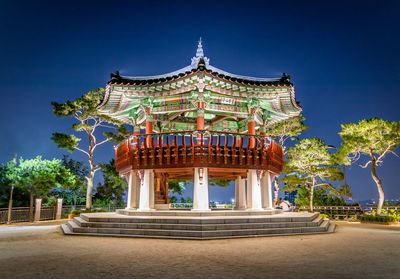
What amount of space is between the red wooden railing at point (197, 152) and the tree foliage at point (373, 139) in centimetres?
1229

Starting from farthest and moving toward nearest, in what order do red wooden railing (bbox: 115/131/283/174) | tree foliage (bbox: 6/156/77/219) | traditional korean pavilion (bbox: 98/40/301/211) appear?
tree foliage (bbox: 6/156/77/219) → traditional korean pavilion (bbox: 98/40/301/211) → red wooden railing (bbox: 115/131/283/174)

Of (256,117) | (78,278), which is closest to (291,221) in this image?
(256,117)

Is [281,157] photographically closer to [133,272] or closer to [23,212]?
[133,272]

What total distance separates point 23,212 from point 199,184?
16886 mm

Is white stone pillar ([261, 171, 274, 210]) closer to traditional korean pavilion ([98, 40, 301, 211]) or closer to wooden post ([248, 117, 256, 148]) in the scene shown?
traditional korean pavilion ([98, 40, 301, 211])

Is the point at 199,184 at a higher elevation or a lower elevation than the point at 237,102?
lower

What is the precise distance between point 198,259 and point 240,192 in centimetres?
1214

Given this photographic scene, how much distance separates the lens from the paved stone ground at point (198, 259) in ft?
21.1

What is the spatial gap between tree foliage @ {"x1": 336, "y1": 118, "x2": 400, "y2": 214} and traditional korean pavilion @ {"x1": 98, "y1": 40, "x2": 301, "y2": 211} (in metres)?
9.38

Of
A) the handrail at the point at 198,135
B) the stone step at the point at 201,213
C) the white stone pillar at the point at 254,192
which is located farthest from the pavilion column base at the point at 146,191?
the white stone pillar at the point at 254,192

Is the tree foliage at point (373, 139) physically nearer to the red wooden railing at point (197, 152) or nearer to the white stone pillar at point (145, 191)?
the red wooden railing at point (197, 152)

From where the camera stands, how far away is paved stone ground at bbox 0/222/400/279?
6.45 metres

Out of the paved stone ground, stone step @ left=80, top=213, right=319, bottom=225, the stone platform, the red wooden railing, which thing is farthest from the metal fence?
the paved stone ground

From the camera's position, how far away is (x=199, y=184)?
50.2ft
